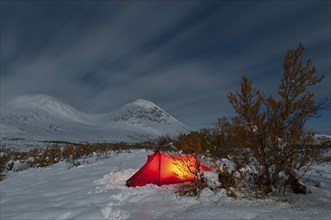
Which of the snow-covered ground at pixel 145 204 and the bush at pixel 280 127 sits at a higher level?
the bush at pixel 280 127

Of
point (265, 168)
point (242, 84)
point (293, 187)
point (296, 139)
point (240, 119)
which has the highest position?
point (242, 84)

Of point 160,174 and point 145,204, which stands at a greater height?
point 160,174

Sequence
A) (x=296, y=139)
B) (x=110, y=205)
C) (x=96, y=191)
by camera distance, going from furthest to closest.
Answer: (x=96, y=191)
(x=110, y=205)
(x=296, y=139)

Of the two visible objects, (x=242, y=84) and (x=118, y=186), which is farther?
(x=118, y=186)

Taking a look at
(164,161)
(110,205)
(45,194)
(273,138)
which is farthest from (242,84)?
(45,194)

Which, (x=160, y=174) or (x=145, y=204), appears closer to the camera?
(x=145, y=204)

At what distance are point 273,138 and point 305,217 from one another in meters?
1.67

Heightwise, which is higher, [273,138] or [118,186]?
[273,138]

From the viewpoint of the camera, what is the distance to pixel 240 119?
6156mm

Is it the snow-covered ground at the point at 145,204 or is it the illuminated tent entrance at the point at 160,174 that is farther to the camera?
the illuminated tent entrance at the point at 160,174

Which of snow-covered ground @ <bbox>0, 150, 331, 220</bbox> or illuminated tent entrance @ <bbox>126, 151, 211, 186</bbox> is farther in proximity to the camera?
illuminated tent entrance @ <bbox>126, 151, 211, 186</bbox>

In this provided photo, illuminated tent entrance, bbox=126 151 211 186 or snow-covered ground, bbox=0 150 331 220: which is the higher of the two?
illuminated tent entrance, bbox=126 151 211 186

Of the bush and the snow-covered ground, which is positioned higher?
the bush

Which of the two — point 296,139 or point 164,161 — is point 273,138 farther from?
point 164,161
